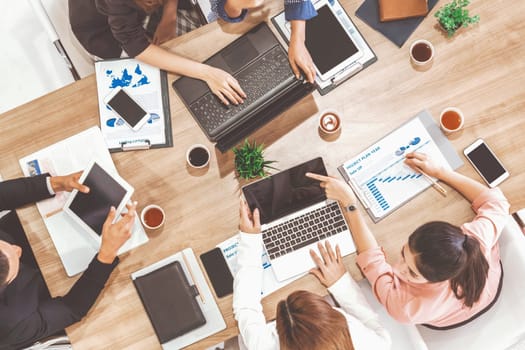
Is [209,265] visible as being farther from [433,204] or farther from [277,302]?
[433,204]

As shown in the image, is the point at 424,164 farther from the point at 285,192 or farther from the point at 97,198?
the point at 97,198

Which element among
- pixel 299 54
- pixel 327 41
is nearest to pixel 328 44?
pixel 327 41

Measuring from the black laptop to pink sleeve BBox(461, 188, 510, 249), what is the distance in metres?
0.68

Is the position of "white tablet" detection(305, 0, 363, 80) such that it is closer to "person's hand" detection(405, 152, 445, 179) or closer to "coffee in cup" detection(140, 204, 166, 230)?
"person's hand" detection(405, 152, 445, 179)

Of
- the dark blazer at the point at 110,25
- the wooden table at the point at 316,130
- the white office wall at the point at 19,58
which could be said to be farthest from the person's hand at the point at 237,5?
the white office wall at the point at 19,58

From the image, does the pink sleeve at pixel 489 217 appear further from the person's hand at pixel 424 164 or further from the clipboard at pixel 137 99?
the clipboard at pixel 137 99

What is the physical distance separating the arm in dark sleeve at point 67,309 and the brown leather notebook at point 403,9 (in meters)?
1.28

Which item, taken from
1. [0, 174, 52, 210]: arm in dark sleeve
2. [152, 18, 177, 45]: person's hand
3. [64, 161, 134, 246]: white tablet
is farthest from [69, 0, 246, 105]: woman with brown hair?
[0, 174, 52, 210]: arm in dark sleeve

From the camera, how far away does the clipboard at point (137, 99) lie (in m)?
1.70

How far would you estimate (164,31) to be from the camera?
82.0 inches

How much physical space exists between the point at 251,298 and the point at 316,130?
0.61 meters

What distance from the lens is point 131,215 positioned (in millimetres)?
1589

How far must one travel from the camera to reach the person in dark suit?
155 cm

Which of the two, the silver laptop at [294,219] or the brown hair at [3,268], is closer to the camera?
the brown hair at [3,268]
